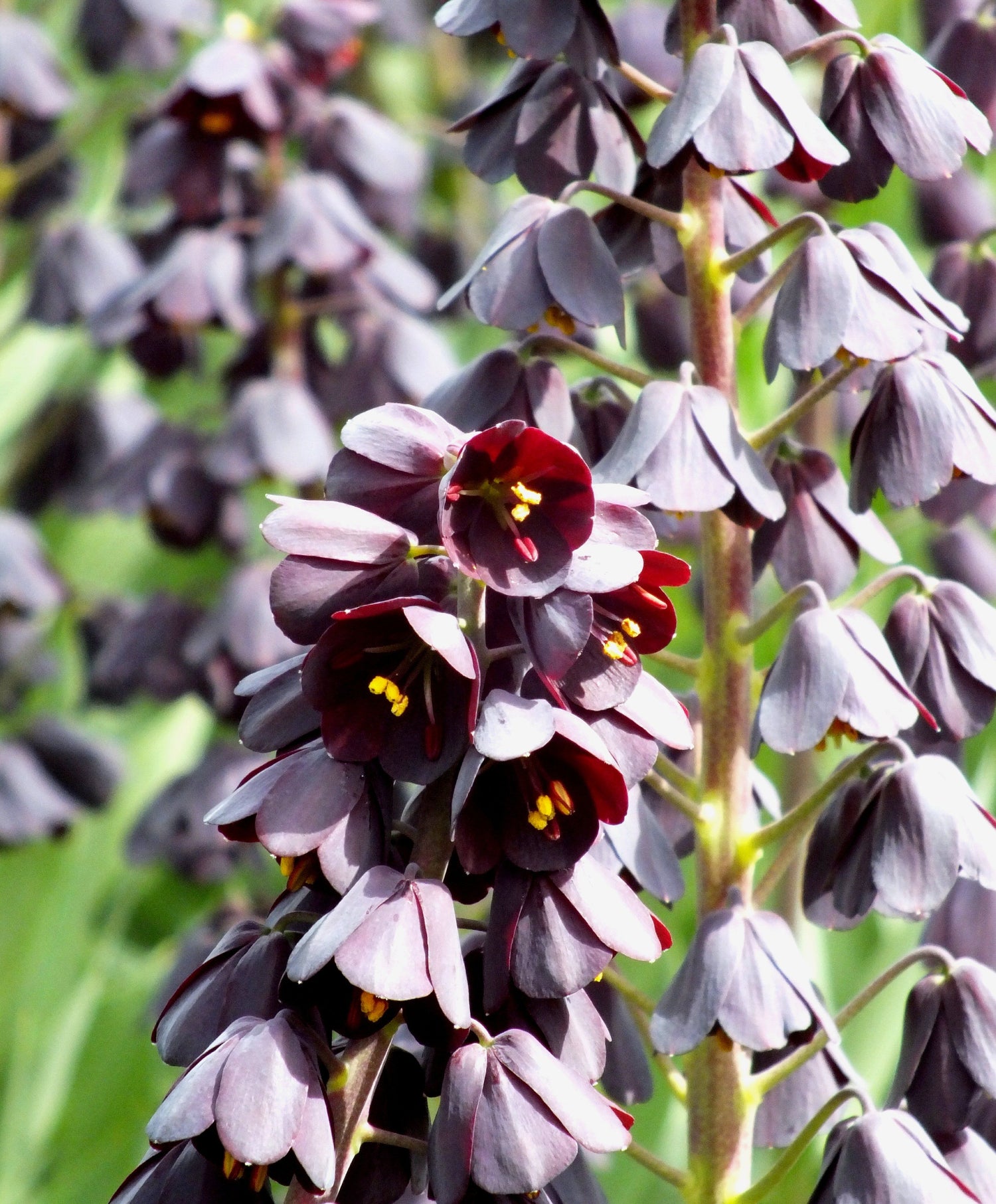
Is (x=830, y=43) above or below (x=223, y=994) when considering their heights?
above

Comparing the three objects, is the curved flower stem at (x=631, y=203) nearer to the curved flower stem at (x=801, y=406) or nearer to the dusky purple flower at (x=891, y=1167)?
the curved flower stem at (x=801, y=406)

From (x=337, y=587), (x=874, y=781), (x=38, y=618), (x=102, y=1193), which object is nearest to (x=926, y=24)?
(x=874, y=781)

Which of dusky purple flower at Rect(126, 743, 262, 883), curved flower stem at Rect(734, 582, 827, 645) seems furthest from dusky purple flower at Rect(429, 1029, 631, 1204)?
dusky purple flower at Rect(126, 743, 262, 883)

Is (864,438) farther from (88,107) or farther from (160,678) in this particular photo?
(88,107)

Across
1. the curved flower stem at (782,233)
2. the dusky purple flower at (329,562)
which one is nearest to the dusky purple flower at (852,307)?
the curved flower stem at (782,233)

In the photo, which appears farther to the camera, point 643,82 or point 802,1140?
point 643,82

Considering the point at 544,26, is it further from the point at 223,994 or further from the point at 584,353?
the point at 223,994

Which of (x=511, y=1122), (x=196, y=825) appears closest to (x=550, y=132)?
(x=511, y=1122)
